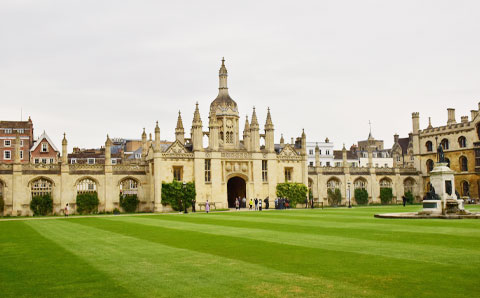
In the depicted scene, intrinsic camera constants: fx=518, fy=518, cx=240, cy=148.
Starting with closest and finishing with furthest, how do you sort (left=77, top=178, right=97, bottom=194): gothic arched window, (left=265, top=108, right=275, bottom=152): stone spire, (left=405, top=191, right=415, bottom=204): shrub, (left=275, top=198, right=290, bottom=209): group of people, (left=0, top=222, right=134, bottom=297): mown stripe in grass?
(left=0, top=222, right=134, bottom=297): mown stripe in grass → (left=77, top=178, right=97, bottom=194): gothic arched window → (left=275, top=198, right=290, bottom=209): group of people → (left=265, top=108, right=275, bottom=152): stone spire → (left=405, top=191, right=415, bottom=204): shrub

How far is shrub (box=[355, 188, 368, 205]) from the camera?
6812 cm

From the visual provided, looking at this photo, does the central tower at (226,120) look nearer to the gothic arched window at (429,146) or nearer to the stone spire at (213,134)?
the stone spire at (213,134)

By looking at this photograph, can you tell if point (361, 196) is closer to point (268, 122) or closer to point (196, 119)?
point (268, 122)

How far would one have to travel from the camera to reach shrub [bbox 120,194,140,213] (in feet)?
182

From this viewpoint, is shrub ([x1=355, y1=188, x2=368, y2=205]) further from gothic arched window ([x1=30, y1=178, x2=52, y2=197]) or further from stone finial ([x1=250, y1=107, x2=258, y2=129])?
gothic arched window ([x1=30, y1=178, x2=52, y2=197])

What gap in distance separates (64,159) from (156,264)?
139 feet

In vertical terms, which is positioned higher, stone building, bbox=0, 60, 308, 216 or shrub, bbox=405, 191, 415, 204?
stone building, bbox=0, 60, 308, 216

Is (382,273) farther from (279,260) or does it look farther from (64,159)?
(64,159)

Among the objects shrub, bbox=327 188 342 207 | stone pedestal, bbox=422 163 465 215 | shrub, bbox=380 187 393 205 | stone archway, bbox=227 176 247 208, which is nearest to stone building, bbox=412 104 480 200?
shrub, bbox=380 187 393 205

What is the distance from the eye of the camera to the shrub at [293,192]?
2392 inches

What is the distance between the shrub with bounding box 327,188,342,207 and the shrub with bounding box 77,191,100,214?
2994 centimetres

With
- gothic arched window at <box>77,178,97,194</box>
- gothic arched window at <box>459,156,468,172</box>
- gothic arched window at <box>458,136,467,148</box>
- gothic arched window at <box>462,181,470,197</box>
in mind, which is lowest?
gothic arched window at <box>462,181,470,197</box>

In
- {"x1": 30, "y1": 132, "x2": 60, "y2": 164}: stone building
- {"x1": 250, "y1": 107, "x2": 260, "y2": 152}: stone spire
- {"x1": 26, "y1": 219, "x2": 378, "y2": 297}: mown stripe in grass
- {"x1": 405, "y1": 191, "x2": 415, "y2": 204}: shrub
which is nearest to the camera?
{"x1": 26, "y1": 219, "x2": 378, "y2": 297}: mown stripe in grass

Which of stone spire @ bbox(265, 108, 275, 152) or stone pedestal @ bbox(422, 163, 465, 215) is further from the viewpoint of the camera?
stone spire @ bbox(265, 108, 275, 152)
